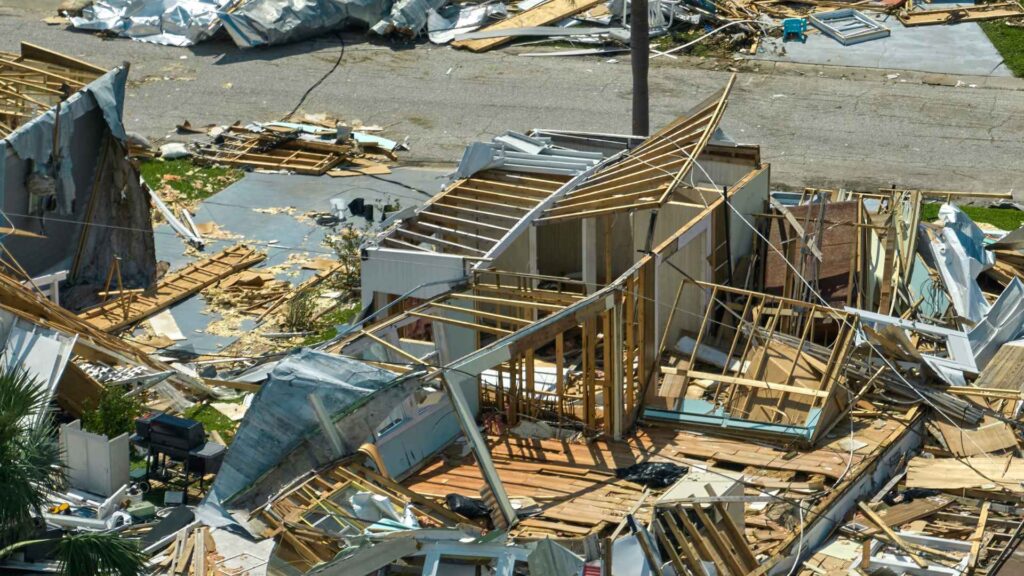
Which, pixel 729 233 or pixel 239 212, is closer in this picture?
pixel 729 233

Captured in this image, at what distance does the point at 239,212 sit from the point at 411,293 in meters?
8.90

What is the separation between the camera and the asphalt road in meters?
28.5

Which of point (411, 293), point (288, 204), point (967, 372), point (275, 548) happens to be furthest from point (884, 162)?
point (275, 548)

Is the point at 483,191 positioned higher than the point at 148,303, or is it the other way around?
the point at 483,191

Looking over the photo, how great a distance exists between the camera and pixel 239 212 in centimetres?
2691

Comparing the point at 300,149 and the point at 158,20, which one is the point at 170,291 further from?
the point at 158,20

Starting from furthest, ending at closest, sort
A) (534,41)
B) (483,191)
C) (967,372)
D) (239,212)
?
(534,41), (239,212), (483,191), (967,372)

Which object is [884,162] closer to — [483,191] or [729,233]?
[729,233]

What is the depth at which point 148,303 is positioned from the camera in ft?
76.6

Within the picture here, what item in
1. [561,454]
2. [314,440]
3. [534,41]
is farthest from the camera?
[534,41]

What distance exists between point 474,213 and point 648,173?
242cm

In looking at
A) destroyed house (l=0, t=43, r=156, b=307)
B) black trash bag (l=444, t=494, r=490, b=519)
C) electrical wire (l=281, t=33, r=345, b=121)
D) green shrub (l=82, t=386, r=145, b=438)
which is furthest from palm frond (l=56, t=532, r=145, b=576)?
electrical wire (l=281, t=33, r=345, b=121)

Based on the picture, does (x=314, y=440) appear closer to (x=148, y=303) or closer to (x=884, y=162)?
(x=148, y=303)

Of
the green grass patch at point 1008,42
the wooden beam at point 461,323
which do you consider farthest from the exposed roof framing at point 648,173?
the green grass patch at point 1008,42
